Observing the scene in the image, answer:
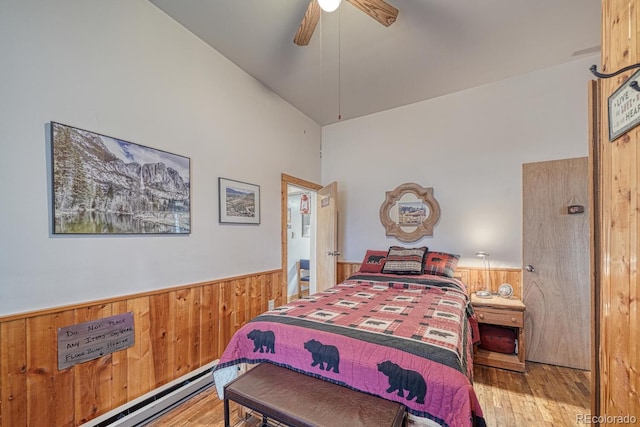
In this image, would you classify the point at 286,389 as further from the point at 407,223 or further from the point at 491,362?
the point at 407,223

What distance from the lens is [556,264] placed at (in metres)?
2.64

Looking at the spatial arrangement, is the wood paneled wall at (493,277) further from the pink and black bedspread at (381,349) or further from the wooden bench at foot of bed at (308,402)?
the wooden bench at foot of bed at (308,402)

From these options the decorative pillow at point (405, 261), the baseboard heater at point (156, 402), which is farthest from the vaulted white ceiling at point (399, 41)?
the baseboard heater at point (156, 402)

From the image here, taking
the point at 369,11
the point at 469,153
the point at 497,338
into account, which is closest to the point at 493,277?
the point at 497,338

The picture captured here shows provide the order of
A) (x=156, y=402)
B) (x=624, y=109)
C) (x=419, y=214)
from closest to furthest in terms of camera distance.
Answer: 1. (x=624, y=109)
2. (x=156, y=402)
3. (x=419, y=214)

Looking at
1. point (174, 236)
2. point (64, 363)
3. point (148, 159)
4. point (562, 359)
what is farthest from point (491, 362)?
point (148, 159)

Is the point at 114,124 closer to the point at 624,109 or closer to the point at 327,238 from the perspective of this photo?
the point at 624,109

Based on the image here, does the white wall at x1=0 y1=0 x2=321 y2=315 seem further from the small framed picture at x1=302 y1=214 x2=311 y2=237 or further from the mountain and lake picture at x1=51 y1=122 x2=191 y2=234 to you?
the small framed picture at x1=302 y1=214 x2=311 y2=237

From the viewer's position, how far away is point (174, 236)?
7.06 feet

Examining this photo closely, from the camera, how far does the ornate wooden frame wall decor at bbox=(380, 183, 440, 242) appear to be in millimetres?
3377

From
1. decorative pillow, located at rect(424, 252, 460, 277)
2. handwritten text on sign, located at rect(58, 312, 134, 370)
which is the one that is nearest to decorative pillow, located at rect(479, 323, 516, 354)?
decorative pillow, located at rect(424, 252, 460, 277)

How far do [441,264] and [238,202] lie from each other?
91.4 inches

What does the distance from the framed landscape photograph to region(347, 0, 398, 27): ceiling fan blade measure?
181cm

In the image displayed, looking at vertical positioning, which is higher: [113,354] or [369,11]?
[369,11]
